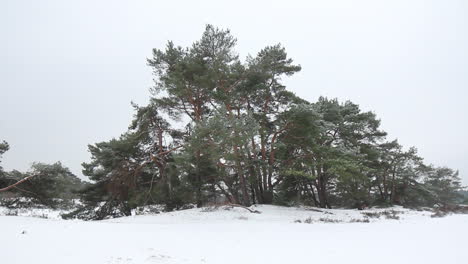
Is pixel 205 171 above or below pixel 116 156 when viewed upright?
below

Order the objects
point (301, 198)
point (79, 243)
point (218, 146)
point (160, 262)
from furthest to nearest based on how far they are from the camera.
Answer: point (301, 198)
point (218, 146)
point (79, 243)
point (160, 262)

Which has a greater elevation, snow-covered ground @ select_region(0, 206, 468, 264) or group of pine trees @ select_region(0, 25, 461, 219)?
group of pine trees @ select_region(0, 25, 461, 219)

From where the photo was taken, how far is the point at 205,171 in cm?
1337

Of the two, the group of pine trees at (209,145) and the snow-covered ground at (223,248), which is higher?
the group of pine trees at (209,145)

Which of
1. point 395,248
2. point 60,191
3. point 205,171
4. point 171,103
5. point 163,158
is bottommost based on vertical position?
point 395,248

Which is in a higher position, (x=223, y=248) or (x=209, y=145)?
(x=209, y=145)

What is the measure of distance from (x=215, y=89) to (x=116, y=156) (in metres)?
7.41

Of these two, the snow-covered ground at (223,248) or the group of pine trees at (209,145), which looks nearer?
the snow-covered ground at (223,248)

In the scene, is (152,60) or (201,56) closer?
(201,56)

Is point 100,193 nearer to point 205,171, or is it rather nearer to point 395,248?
point 205,171

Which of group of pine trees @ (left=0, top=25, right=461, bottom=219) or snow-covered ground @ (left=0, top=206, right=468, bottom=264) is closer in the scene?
snow-covered ground @ (left=0, top=206, right=468, bottom=264)

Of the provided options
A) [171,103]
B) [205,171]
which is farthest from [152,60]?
[205,171]

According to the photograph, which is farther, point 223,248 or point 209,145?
point 209,145

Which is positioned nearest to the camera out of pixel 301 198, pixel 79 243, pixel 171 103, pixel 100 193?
pixel 79 243
